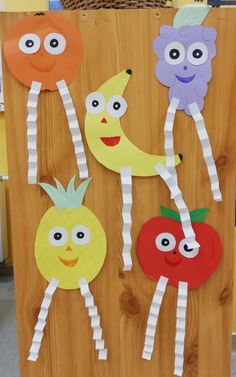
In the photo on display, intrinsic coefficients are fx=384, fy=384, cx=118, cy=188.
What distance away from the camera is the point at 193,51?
0.92 metres

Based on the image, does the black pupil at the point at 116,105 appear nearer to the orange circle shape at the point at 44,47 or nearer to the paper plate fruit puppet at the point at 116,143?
the paper plate fruit puppet at the point at 116,143

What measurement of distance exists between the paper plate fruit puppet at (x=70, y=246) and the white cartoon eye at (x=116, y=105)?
19cm

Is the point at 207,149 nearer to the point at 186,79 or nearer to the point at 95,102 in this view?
the point at 186,79

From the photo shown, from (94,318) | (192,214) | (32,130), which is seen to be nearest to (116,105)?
(32,130)

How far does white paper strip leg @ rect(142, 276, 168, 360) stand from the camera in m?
1.00

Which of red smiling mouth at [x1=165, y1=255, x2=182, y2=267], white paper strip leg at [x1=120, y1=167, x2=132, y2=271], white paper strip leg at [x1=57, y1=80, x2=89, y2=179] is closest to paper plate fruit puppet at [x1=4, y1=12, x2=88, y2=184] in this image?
white paper strip leg at [x1=57, y1=80, x2=89, y2=179]

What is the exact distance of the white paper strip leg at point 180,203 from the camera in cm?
96

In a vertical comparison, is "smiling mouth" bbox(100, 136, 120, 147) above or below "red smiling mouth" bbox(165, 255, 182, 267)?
above

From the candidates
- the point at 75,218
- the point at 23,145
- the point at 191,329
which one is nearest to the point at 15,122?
the point at 23,145

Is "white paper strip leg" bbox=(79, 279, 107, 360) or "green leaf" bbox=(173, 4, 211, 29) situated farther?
"white paper strip leg" bbox=(79, 279, 107, 360)

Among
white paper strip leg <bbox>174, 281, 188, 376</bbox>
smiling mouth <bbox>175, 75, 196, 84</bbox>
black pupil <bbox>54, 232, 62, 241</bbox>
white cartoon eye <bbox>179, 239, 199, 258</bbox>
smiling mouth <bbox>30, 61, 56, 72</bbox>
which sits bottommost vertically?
white paper strip leg <bbox>174, 281, 188, 376</bbox>

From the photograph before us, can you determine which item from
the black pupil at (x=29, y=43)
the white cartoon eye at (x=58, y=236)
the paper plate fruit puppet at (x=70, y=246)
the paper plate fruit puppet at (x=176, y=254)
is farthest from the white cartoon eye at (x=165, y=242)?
the black pupil at (x=29, y=43)

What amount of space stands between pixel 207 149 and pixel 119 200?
0.26m

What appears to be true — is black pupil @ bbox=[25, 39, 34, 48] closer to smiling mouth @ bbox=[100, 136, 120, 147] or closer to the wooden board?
the wooden board
